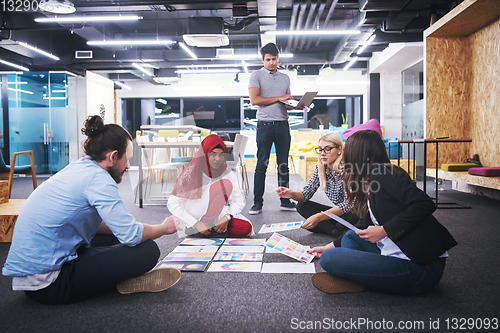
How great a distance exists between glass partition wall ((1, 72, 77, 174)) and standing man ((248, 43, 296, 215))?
270 inches

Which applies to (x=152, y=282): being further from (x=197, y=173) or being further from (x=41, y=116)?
(x=41, y=116)

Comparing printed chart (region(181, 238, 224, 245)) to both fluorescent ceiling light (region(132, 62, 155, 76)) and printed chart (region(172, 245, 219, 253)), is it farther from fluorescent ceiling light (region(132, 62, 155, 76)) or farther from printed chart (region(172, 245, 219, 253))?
fluorescent ceiling light (region(132, 62, 155, 76))

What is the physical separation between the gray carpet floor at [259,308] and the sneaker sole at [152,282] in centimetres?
3

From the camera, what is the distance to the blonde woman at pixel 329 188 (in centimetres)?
216

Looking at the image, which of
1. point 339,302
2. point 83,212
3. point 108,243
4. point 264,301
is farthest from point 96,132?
point 339,302

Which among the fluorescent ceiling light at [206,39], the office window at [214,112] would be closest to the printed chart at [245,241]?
the fluorescent ceiling light at [206,39]

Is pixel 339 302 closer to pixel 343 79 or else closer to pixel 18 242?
pixel 18 242

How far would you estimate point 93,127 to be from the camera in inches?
48.9

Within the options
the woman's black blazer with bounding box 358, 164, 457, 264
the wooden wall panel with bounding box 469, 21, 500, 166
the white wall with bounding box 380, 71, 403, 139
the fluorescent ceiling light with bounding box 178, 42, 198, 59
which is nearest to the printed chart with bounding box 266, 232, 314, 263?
the woman's black blazer with bounding box 358, 164, 457, 264

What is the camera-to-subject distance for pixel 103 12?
5422mm

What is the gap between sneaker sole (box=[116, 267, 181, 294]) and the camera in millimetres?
1363

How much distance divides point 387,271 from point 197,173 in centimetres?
144

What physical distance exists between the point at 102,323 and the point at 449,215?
3.05 meters

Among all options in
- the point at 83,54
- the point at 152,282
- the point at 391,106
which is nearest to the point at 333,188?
the point at 152,282
